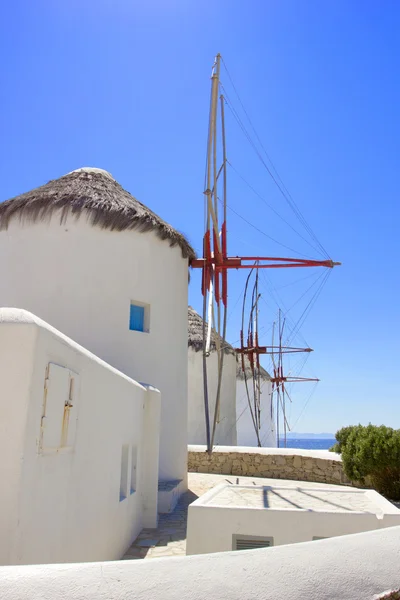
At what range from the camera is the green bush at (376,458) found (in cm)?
927

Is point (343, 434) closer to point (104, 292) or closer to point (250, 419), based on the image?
point (104, 292)

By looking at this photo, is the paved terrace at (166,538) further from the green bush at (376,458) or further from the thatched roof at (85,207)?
the thatched roof at (85,207)

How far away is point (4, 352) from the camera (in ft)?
10.0

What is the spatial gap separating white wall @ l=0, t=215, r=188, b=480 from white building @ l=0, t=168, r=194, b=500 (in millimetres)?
18

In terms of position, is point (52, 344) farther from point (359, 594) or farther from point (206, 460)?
point (206, 460)

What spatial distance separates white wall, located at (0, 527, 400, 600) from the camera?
1467 millimetres

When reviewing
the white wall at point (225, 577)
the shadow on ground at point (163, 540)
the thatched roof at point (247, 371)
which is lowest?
the shadow on ground at point (163, 540)

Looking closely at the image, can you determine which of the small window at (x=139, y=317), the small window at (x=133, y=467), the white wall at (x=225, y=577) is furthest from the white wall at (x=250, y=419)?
the white wall at (x=225, y=577)

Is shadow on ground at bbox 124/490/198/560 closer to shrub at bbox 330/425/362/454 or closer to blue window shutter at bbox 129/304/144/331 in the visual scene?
blue window shutter at bbox 129/304/144/331

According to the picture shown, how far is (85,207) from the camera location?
32.1 ft

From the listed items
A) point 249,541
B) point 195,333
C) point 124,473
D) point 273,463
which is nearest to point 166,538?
point 124,473

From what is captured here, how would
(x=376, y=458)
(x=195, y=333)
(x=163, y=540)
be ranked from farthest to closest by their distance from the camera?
1. (x=195, y=333)
2. (x=376, y=458)
3. (x=163, y=540)

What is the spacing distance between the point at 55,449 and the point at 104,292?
615cm

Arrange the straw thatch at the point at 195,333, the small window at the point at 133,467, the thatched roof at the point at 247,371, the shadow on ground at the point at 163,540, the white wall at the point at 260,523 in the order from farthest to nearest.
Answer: the thatched roof at the point at 247,371 < the straw thatch at the point at 195,333 < the small window at the point at 133,467 < the shadow on ground at the point at 163,540 < the white wall at the point at 260,523
